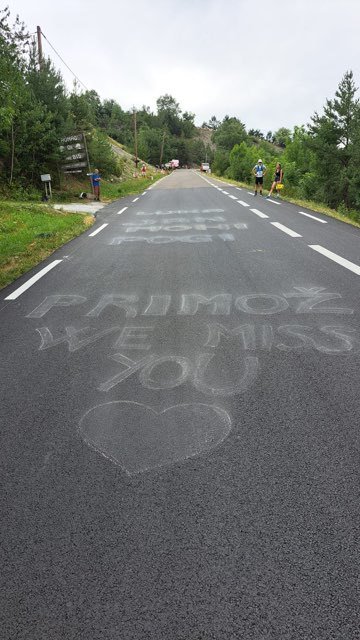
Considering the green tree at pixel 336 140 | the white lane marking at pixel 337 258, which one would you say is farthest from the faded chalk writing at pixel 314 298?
the green tree at pixel 336 140

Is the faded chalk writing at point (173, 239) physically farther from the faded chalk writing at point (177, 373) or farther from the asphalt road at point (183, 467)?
the faded chalk writing at point (177, 373)

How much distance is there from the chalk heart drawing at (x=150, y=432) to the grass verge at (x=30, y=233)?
493 cm

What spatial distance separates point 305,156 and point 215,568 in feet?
243

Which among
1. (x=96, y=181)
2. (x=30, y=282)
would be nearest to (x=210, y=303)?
(x=30, y=282)

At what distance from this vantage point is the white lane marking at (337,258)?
6734 millimetres

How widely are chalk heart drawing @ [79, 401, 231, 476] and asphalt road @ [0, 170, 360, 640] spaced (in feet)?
0.04

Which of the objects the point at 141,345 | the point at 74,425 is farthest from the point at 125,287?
the point at 74,425

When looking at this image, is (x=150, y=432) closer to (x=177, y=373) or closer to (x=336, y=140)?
(x=177, y=373)

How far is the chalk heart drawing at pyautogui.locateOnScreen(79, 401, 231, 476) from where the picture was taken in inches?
105

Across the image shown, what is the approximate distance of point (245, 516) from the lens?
2.20 meters

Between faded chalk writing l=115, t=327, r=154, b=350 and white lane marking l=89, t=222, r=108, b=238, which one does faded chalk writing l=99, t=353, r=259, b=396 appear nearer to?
faded chalk writing l=115, t=327, r=154, b=350

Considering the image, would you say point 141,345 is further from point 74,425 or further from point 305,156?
point 305,156

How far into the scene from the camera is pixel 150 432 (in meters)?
2.91

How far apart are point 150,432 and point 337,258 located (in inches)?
224
